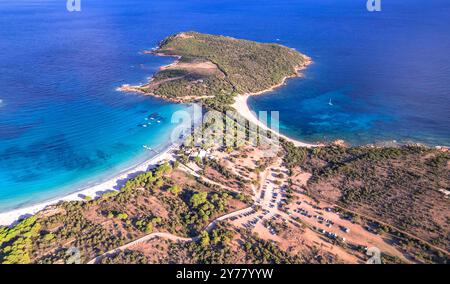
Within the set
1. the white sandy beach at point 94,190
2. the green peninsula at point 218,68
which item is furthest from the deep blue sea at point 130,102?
the green peninsula at point 218,68

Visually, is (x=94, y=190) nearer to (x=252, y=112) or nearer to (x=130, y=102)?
(x=130, y=102)

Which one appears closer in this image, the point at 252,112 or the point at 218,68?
the point at 252,112

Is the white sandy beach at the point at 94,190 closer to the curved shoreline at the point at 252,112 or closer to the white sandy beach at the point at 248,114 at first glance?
the white sandy beach at the point at 248,114

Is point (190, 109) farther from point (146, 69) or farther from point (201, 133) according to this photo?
point (146, 69)

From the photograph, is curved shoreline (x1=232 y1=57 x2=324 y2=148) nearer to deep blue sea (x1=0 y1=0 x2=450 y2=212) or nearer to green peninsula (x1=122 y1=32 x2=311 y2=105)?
green peninsula (x1=122 y1=32 x2=311 y2=105)

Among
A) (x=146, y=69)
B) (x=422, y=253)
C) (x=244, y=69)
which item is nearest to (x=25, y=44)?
(x=146, y=69)

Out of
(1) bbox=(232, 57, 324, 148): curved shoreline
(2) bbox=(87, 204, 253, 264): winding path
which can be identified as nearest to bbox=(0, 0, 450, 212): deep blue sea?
(1) bbox=(232, 57, 324, 148): curved shoreline

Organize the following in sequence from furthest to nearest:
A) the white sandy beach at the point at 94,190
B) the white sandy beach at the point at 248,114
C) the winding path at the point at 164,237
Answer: the white sandy beach at the point at 248,114 → the white sandy beach at the point at 94,190 → the winding path at the point at 164,237

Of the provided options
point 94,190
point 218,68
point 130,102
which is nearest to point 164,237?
point 94,190
